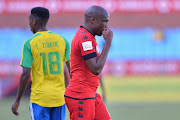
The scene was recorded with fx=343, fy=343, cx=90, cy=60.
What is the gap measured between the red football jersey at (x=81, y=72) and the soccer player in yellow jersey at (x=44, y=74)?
40 centimetres

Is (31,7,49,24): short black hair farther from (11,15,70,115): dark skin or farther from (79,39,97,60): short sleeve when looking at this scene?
(79,39,97,60): short sleeve

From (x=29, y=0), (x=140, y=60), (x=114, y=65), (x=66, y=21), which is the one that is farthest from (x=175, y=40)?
(x=29, y=0)

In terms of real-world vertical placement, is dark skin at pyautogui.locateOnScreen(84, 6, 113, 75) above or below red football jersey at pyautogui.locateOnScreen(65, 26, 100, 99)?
above

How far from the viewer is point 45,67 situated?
3828mm

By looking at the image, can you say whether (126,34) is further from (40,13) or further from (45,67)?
(45,67)

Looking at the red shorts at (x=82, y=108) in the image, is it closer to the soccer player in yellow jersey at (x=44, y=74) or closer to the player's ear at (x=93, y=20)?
the soccer player in yellow jersey at (x=44, y=74)

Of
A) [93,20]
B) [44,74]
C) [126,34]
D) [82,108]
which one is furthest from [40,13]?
[126,34]

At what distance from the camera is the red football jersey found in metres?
3.39

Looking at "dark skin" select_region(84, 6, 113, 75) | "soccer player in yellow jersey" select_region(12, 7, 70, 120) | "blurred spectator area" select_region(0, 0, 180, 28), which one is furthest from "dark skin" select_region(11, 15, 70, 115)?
"blurred spectator area" select_region(0, 0, 180, 28)

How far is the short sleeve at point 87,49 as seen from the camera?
330 cm

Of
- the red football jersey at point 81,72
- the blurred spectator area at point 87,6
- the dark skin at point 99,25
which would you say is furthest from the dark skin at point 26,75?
the blurred spectator area at point 87,6

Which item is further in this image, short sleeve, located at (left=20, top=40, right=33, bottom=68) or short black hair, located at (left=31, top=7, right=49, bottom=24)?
short black hair, located at (left=31, top=7, right=49, bottom=24)

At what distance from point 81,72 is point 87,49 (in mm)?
276

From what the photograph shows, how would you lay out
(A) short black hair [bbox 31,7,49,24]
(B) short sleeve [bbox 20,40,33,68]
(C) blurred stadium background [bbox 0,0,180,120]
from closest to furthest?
(B) short sleeve [bbox 20,40,33,68] → (A) short black hair [bbox 31,7,49,24] → (C) blurred stadium background [bbox 0,0,180,120]
